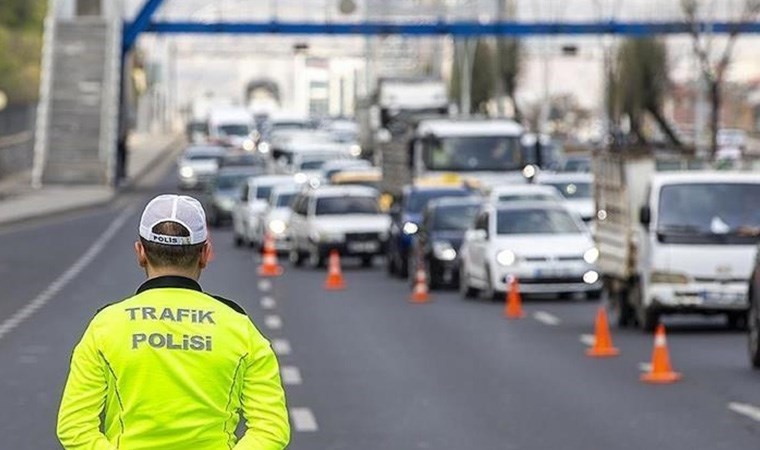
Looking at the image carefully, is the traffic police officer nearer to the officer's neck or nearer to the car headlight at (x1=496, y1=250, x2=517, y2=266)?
the officer's neck

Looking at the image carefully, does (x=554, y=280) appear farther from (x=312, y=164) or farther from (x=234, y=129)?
(x=234, y=129)

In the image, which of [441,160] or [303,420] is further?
[441,160]

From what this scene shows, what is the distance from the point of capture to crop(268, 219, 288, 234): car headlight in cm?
4766

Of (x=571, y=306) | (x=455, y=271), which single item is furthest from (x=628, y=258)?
(x=455, y=271)

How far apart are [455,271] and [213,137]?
80.5 metres

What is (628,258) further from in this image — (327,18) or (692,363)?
(327,18)

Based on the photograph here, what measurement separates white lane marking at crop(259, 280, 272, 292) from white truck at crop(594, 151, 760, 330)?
9506mm

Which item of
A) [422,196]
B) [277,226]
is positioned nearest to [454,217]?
[422,196]

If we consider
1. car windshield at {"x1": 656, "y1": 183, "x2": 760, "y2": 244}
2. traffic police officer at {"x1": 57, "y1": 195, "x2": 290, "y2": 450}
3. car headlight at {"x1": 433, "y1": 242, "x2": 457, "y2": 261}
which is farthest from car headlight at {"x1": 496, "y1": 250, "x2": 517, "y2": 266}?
traffic police officer at {"x1": 57, "y1": 195, "x2": 290, "y2": 450}

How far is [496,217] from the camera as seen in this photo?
34219 millimetres

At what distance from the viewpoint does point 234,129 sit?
11588 centimetres

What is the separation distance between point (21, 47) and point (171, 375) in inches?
4426

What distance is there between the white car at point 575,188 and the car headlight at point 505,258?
48.7 feet

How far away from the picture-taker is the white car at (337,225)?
4341 cm
